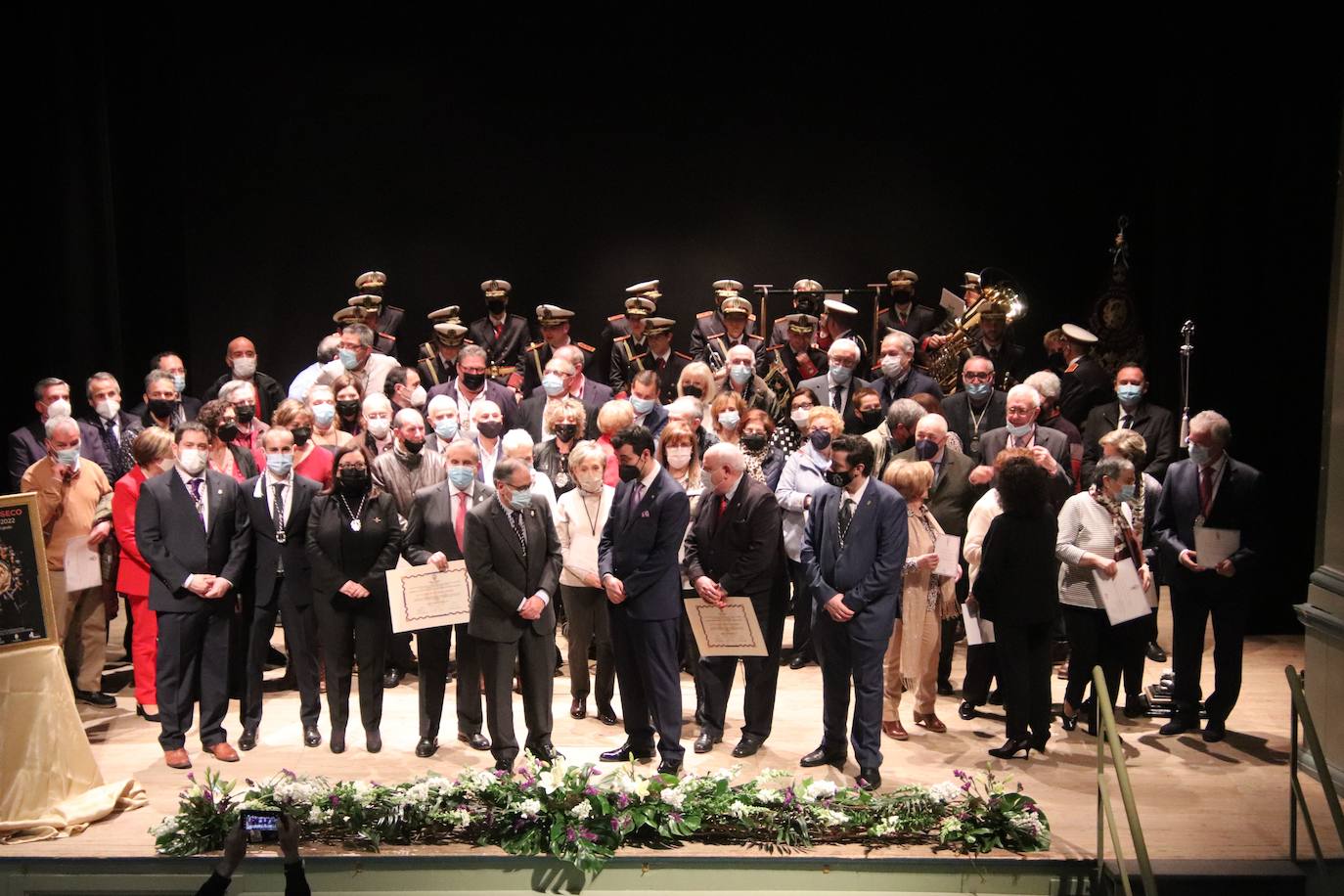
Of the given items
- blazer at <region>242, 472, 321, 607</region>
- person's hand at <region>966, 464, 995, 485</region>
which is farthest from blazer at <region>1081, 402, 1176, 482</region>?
blazer at <region>242, 472, 321, 607</region>

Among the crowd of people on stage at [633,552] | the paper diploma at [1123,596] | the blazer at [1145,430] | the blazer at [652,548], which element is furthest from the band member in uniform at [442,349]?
the paper diploma at [1123,596]

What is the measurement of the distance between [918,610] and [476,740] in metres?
2.25

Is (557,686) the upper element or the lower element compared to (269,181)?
lower

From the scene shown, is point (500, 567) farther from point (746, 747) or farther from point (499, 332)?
point (499, 332)

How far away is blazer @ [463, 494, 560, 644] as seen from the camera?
6.09 meters

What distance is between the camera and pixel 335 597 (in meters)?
6.44

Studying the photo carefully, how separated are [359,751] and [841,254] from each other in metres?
6.09

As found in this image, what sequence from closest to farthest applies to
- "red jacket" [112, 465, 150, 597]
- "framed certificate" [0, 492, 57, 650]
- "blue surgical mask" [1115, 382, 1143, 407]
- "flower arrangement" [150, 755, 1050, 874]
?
"flower arrangement" [150, 755, 1050, 874] < "framed certificate" [0, 492, 57, 650] < "red jacket" [112, 465, 150, 597] < "blue surgical mask" [1115, 382, 1143, 407]

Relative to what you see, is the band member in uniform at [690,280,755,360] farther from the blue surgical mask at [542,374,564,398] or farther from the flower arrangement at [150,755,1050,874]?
the flower arrangement at [150,755,1050,874]

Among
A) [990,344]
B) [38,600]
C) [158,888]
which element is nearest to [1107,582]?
[990,344]

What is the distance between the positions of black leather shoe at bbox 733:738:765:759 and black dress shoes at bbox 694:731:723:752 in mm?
110

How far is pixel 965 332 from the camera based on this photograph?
955 centimetres

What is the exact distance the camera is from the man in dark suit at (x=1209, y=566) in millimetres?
6582

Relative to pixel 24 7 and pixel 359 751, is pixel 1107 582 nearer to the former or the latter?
pixel 359 751
